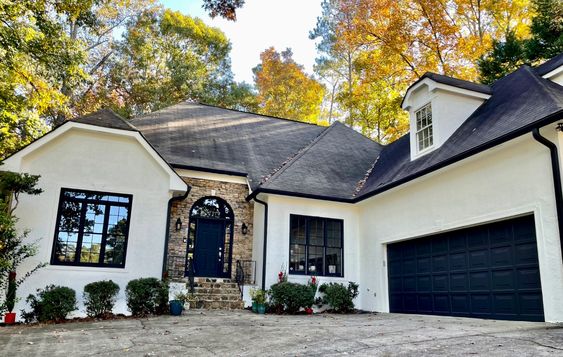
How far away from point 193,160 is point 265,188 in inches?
109

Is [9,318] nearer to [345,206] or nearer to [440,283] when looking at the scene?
[345,206]

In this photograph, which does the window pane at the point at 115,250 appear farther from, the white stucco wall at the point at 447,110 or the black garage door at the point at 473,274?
the white stucco wall at the point at 447,110

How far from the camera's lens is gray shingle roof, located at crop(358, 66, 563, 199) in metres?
8.45

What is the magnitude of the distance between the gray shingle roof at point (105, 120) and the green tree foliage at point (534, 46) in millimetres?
15326

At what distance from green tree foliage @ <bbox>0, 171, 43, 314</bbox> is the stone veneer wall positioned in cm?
364

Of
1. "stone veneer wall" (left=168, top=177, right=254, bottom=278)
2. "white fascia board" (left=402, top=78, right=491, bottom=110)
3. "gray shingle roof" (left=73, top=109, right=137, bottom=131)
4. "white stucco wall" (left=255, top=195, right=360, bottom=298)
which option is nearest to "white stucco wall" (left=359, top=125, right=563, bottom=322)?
"white stucco wall" (left=255, top=195, right=360, bottom=298)

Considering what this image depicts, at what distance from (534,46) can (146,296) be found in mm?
17960

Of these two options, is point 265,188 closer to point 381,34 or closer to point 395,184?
point 395,184

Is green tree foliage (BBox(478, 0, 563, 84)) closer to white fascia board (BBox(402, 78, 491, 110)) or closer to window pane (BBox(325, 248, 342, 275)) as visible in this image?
Result: white fascia board (BBox(402, 78, 491, 110))

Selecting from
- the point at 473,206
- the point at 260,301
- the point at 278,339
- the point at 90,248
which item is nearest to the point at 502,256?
the point at 473,206

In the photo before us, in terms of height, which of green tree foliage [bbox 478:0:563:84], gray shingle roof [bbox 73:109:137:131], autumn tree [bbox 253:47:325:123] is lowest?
gray shingle roof [bbox 73:109:137:131]

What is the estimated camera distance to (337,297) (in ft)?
38.9

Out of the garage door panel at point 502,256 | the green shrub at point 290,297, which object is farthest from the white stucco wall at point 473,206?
the green shrub at point 290,297

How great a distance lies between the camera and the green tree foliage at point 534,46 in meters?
16.7
